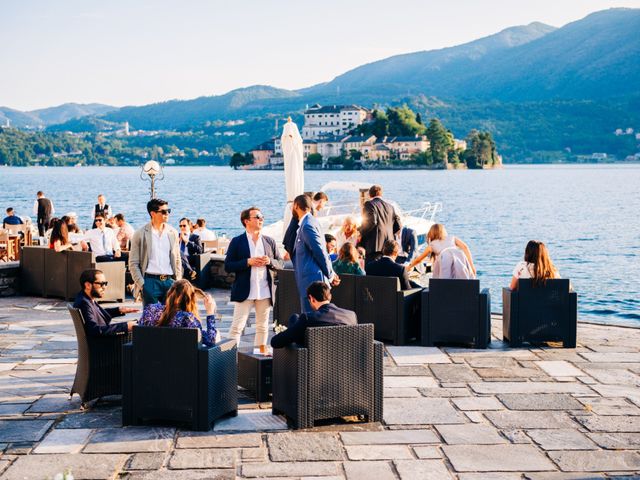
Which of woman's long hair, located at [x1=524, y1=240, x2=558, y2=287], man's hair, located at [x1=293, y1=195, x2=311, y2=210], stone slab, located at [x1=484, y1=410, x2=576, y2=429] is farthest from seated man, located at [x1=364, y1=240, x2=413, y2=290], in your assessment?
stone slab, located at [x1=484, y1=410, x2=576, y2=429]

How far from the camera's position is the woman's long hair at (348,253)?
8.53 metres

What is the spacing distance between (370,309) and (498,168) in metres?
175

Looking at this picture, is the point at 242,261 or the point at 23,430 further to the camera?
the point at 242,261

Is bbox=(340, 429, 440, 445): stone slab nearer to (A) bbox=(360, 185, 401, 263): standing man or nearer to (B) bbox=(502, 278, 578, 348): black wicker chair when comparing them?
(B) bbox=(502, 278, 578, 348): black wicker chair

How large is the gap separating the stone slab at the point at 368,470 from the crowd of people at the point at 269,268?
0.95 meters

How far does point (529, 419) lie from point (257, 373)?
203 cm

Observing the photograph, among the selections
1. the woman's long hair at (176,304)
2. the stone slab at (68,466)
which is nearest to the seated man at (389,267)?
the woman's long hair at (176,304)

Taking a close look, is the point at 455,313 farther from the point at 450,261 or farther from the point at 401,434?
the point at 401,434

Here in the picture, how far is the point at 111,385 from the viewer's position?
6.13 meters

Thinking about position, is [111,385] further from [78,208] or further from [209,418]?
[78,208]

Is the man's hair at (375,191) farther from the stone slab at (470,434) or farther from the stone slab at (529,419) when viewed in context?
the stone slab at (470,434)

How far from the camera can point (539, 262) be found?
8203 mm

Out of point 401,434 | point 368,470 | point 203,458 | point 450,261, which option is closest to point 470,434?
point 401,434

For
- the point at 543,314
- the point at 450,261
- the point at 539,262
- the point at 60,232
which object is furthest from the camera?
the point at 60,232
